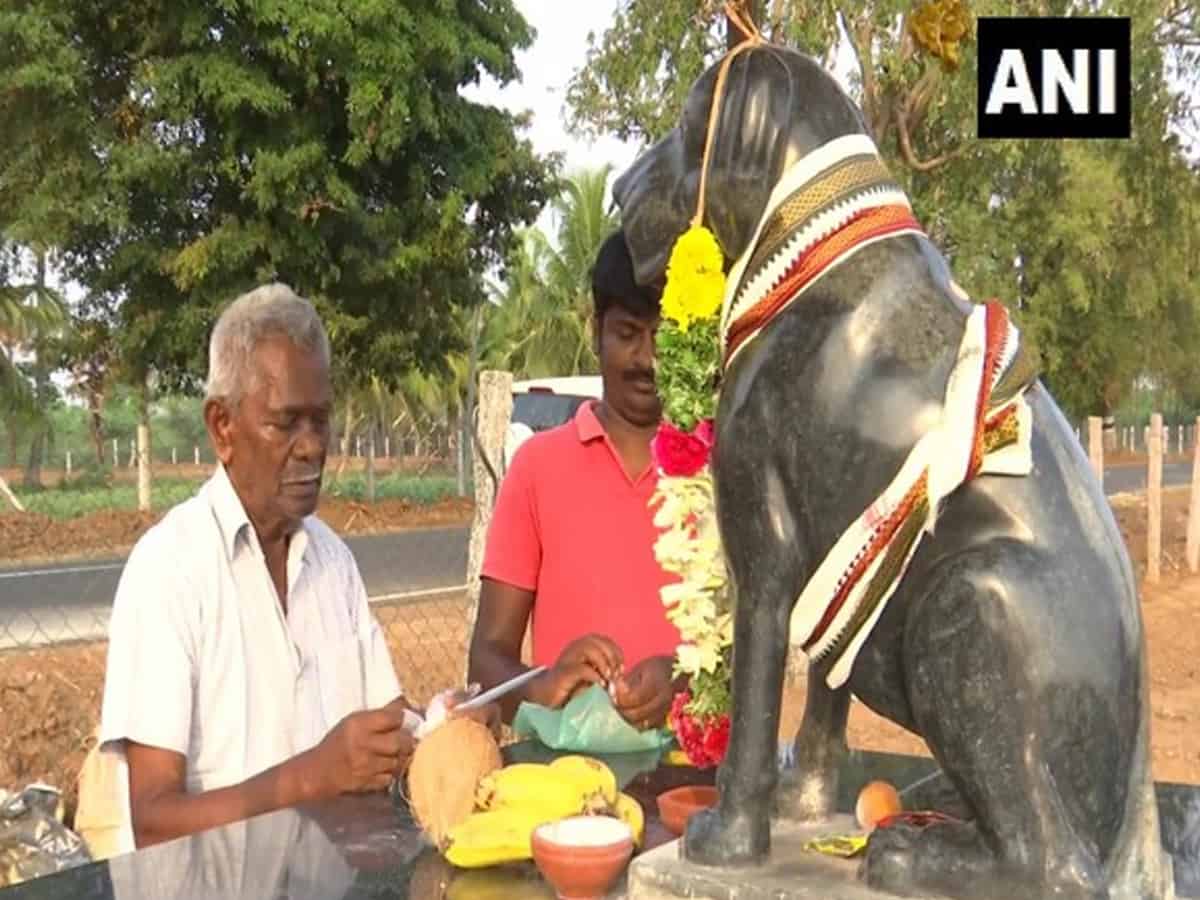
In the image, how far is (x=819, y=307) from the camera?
1315 mm

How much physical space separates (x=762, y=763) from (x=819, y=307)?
480 mm

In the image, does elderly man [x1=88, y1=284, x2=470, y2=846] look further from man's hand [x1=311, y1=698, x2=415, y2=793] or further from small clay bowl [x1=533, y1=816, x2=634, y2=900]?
small clay bowl [x1=533, y1=816, x2=634, y2=900]

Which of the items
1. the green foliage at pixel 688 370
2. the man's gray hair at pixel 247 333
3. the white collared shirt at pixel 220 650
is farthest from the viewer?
the man's gray hair at pixel 247 333

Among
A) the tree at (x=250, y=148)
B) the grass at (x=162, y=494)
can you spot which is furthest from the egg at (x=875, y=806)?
the grass at (x=162, y=494)

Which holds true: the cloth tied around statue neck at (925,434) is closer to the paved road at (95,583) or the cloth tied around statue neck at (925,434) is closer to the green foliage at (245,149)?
the paved road at (95,583)

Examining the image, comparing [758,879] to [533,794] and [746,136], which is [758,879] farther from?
[746,136]

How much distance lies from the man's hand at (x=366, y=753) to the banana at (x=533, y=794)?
1.23ft

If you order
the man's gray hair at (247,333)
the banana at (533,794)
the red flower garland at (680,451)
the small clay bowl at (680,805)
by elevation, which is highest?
the man's gray hair at (247,333)

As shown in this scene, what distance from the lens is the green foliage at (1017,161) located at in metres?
7.95

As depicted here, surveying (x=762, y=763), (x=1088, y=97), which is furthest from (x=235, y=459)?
(x=1088, y=97)

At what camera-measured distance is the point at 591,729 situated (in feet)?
7.48

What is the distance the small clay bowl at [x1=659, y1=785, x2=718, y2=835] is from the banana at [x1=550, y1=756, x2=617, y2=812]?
9 centimetres

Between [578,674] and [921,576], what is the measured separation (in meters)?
1.30

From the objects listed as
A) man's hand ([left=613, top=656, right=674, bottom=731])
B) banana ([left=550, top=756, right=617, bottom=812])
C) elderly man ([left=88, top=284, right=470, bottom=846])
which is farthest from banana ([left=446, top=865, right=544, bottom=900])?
man's hand ([left=613, top=656, right=674, bottom=731])
